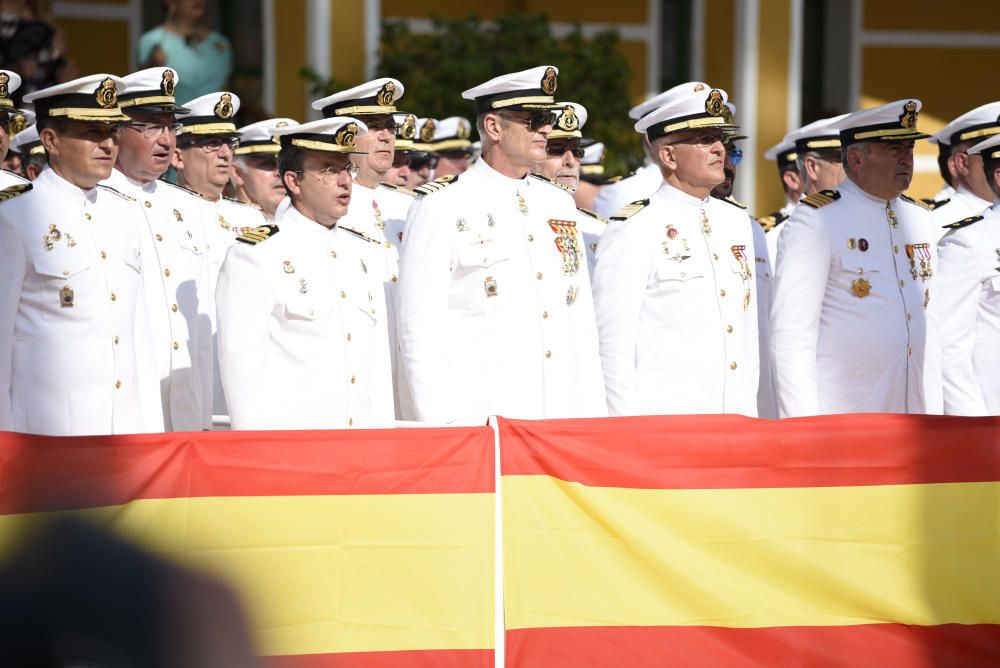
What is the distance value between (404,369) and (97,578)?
9.59 feet

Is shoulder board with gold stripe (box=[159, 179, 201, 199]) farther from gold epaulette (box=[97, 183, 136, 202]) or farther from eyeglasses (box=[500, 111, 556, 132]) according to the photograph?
eyeglasses (box=[500, 111, 556, 132])

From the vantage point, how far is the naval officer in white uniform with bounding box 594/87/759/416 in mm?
5918

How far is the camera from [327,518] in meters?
4.50

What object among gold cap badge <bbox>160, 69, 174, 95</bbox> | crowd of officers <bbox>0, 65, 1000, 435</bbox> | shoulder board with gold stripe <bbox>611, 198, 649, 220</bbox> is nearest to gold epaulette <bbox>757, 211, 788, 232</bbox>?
crowd of officers <bbox>0, 65, 1000, 435</bbox>

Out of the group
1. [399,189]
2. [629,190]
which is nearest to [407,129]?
[399,189]

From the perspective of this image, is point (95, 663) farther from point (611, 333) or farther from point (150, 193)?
point (150, 193)

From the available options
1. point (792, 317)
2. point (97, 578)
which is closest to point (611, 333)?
point (792, 317)

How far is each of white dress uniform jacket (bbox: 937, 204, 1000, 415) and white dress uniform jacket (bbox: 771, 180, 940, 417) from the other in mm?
134

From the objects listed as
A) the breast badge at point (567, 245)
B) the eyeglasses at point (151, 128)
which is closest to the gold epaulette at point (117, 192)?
the eyeglasses at point (151, 128)

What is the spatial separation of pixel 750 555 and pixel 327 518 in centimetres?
126

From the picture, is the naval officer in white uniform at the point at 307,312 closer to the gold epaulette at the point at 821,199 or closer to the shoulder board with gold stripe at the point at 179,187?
the shoulder board with gold stripe at the point at 179,187

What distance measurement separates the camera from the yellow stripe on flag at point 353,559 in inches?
172

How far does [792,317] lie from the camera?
610 centimetres

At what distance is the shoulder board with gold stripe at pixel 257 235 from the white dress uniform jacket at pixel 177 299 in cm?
90
